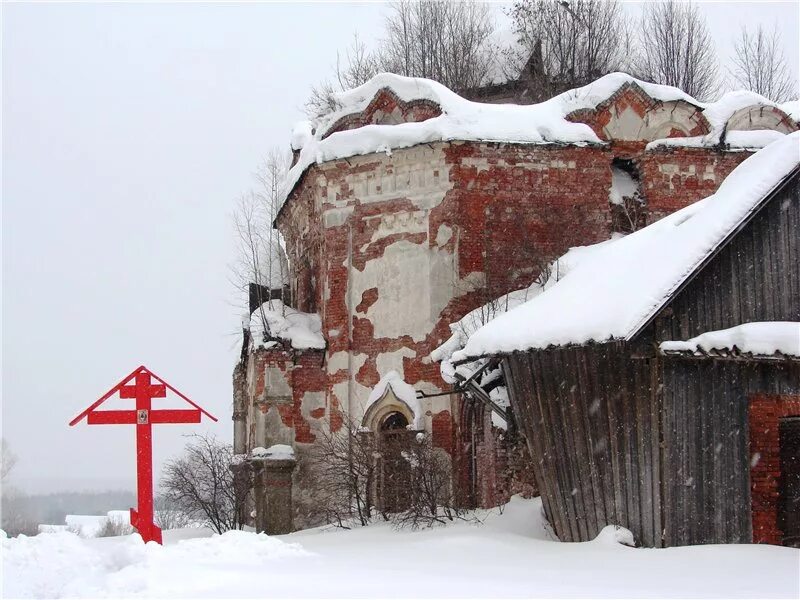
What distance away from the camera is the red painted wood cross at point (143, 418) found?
10.2 metres

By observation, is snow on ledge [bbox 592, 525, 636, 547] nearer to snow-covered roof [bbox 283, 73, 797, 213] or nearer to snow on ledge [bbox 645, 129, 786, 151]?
snow-covered roof [bbox 283, 73, 797, 213]

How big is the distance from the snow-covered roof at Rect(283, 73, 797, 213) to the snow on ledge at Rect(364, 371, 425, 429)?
13.1ft

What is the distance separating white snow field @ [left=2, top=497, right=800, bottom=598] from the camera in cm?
773

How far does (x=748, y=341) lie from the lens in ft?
37.6

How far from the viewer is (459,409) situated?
17.1m

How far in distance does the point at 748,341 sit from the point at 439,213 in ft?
23.9

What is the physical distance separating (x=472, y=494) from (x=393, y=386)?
7.69ft

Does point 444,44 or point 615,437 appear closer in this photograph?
point 615,437

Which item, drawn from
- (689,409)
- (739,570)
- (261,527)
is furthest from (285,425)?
(739,570)

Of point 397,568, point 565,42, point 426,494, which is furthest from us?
point 565,42

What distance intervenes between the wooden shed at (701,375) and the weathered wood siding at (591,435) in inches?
0.7

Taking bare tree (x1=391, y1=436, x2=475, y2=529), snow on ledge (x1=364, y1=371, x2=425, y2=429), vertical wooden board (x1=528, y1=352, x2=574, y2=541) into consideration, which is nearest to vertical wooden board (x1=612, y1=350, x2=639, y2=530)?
vertical wooden board (x1=528, y1=352, x2=574, y2=541)

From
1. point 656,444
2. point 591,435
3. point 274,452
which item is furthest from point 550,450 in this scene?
point 274,452

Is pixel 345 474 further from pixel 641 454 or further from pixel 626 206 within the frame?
pixel 626 206
